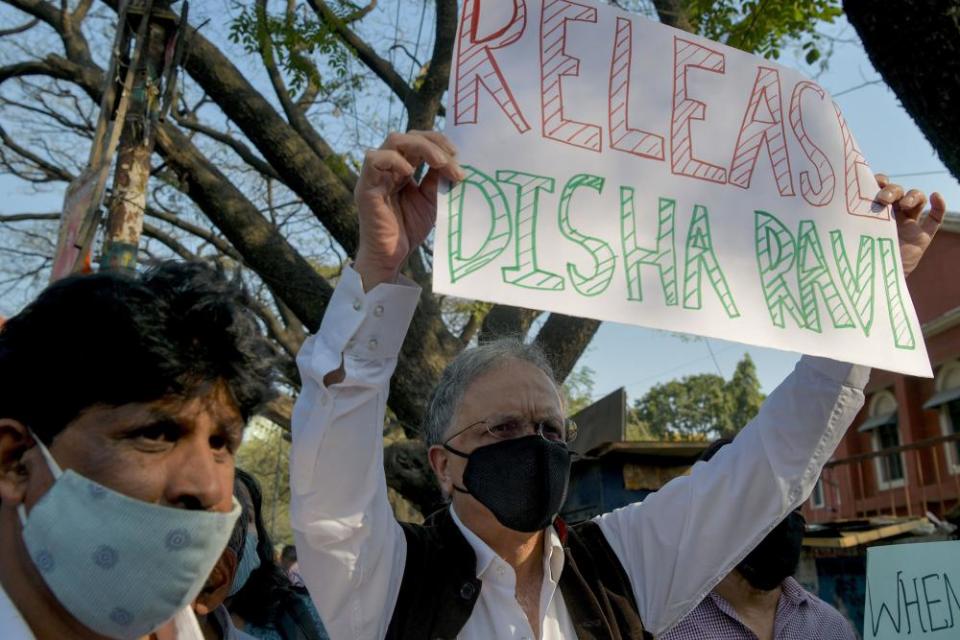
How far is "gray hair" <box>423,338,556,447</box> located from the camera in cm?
212

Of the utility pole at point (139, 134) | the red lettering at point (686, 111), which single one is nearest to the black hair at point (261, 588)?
the red lettering at point (686, 111)

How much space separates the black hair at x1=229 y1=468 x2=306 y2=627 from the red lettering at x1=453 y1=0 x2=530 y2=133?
1.28 meters

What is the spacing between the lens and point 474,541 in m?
1.96

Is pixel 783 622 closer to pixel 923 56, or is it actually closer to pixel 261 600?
pixel 261 600

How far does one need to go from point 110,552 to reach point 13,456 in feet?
0.68

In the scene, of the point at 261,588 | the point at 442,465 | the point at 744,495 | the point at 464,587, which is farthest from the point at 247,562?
the point at 744,495

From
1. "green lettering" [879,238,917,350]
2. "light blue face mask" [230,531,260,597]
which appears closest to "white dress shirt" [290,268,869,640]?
"green lettering" [879,238,917,350]

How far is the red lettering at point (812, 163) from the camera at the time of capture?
2.09 meters

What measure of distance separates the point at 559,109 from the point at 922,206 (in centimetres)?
101

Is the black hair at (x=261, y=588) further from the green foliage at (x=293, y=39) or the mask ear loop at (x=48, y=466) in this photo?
the green foliage at (x=293, y=39)

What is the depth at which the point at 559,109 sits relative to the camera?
1.87 m

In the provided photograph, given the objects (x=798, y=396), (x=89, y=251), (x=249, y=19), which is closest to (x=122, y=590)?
(x=798, y=396)

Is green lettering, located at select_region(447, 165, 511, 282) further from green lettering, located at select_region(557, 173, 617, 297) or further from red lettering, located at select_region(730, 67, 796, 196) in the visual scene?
red lettering, located at select_region(730, 67, 796, 196)

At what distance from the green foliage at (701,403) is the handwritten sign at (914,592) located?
4351 centimetres
